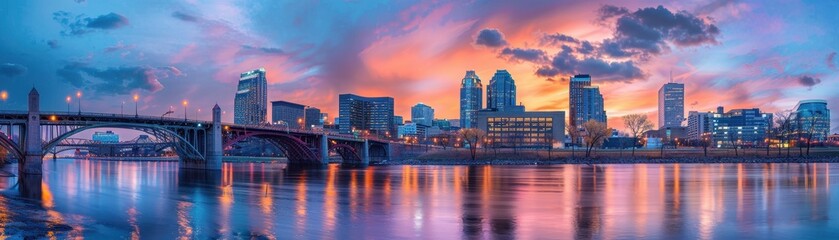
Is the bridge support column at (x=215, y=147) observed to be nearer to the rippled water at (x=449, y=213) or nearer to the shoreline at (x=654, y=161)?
the rippled water at (x=449, y=213)

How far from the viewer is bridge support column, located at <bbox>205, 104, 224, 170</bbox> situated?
10138 centimetres

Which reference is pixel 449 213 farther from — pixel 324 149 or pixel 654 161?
pixel 654 161

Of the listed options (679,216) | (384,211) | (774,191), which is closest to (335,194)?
(384,211)

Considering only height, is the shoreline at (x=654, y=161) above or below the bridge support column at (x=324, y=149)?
below

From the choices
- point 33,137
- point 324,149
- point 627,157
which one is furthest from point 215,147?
point 627,157

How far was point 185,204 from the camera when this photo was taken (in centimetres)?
4094

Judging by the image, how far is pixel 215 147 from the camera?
10262 cm

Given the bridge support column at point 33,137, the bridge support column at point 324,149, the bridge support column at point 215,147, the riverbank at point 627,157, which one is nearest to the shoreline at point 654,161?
the riverbank at point 627,157

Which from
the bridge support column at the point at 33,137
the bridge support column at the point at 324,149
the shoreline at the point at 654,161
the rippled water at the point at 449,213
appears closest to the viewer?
the rippled water at the point at 449,213

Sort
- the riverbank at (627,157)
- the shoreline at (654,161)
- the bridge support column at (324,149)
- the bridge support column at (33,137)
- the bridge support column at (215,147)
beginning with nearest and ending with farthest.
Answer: the bridge support column at (33,137), the bridge support column at (215,147), the shoreline at (654,161), the riverbank at (627,157), the bridge support column at (324,149)

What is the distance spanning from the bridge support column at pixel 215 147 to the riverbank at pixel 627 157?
5627 centimetres

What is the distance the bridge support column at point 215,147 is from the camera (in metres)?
101

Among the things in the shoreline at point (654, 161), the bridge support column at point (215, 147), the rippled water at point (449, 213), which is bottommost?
the shoreline at point (654, 161)

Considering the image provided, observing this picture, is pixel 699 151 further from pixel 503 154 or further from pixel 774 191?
pixel 774 191
